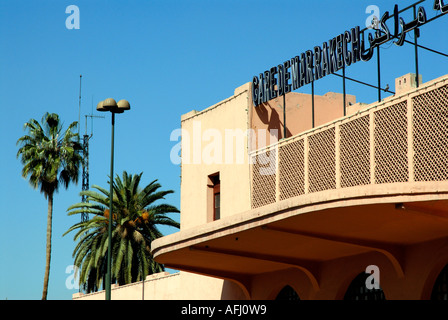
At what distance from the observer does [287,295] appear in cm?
2836

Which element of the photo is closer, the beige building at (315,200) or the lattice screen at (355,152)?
the beige building at (315,200)

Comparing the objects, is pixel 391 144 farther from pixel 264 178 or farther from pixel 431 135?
pixel 264 178

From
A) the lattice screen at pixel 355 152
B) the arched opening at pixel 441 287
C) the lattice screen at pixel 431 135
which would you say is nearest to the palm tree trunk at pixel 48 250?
the lattice screen at pixel 355 152

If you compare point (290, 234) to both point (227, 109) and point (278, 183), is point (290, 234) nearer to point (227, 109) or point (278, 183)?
point (278, 183)

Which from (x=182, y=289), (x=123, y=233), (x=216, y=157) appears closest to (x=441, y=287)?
(x=216, y=157)

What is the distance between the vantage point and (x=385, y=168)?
70.2 feet

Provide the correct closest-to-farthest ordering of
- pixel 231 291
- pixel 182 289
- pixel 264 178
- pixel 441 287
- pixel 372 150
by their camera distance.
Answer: pixel 372 150 → pixel 441 287 → pixel 264 178 → pixel 231 291 → pixel 182 289

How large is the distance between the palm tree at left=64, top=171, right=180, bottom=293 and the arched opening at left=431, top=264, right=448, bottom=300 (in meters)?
24.1

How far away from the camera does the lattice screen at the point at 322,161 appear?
23.4m

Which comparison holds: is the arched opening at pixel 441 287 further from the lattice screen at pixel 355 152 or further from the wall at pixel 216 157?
the wall at pixel 216 157

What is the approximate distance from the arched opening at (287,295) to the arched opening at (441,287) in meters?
6.11

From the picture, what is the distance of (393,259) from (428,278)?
1.27 m

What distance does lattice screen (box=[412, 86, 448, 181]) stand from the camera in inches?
775

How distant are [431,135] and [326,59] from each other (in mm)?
7196
